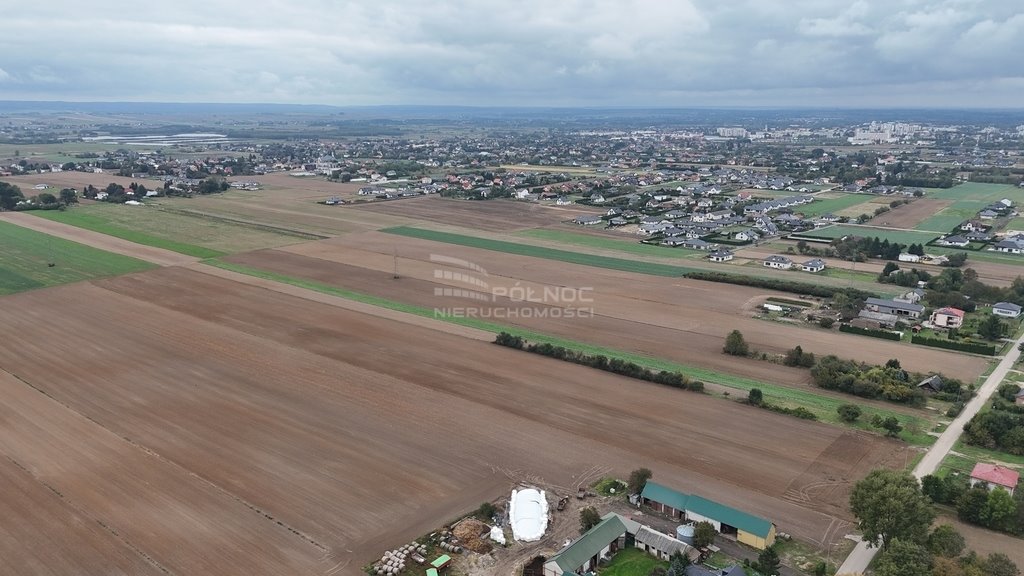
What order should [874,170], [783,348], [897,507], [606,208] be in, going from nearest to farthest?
[897,507]
[783,348]
[606,208]
[874,170]

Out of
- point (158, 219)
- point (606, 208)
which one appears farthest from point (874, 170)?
point (158, 219)

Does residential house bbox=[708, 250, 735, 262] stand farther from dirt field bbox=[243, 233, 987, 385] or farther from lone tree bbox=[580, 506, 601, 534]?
lone tree bbox=[580, 506, 601, 534]

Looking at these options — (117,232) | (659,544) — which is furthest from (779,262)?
(117,232)

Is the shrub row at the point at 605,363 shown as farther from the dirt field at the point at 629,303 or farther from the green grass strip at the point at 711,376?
the dirt field at the point at 629,303

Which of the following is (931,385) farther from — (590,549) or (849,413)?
(590,549)

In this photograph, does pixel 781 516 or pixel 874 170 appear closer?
pixel 781 516

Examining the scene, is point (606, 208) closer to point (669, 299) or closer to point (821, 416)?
point (669, 299)

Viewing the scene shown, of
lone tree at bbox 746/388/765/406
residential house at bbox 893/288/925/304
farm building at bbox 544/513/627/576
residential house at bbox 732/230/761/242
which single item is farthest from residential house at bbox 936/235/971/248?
farm building at bbox 544/513/627/576

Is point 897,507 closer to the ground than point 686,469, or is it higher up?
higher up
